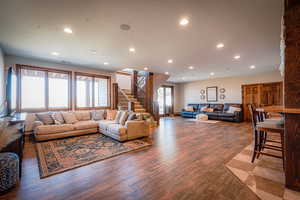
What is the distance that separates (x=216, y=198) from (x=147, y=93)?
5.47 meters

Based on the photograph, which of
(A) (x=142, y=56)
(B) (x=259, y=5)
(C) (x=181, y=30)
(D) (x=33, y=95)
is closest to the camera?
(B) (x=259, y=5)

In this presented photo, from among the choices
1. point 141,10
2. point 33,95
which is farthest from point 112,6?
point 33,95

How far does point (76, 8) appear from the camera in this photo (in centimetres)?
215

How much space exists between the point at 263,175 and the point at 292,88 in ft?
4.50

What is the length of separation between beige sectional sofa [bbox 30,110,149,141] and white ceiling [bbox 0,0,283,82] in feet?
6.93

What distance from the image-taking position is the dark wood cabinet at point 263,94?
6.84m

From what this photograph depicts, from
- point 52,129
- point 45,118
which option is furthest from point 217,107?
point 45,118

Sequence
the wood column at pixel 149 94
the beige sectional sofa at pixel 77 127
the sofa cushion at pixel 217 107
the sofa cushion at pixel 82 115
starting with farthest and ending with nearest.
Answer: the sofa cushion at pixel 217 107
the wood column at pixel 149 94
the sofa cushion at pixel 82 115
the beige sectional sofa at pixel 77 127

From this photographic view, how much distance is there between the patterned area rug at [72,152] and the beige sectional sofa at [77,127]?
222 mm

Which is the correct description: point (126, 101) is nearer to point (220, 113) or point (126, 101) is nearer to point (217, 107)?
point (220, 113)

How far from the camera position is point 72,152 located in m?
3.06

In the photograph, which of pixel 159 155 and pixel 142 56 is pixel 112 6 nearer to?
pixel 142 56

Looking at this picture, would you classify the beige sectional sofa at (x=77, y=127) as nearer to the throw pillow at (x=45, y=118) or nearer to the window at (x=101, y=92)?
the throw pillow at (x=45, y=118)

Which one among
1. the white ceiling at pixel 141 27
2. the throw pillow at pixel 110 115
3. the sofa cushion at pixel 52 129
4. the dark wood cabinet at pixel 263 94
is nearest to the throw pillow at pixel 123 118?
the throw pillow at pixel 110 115
